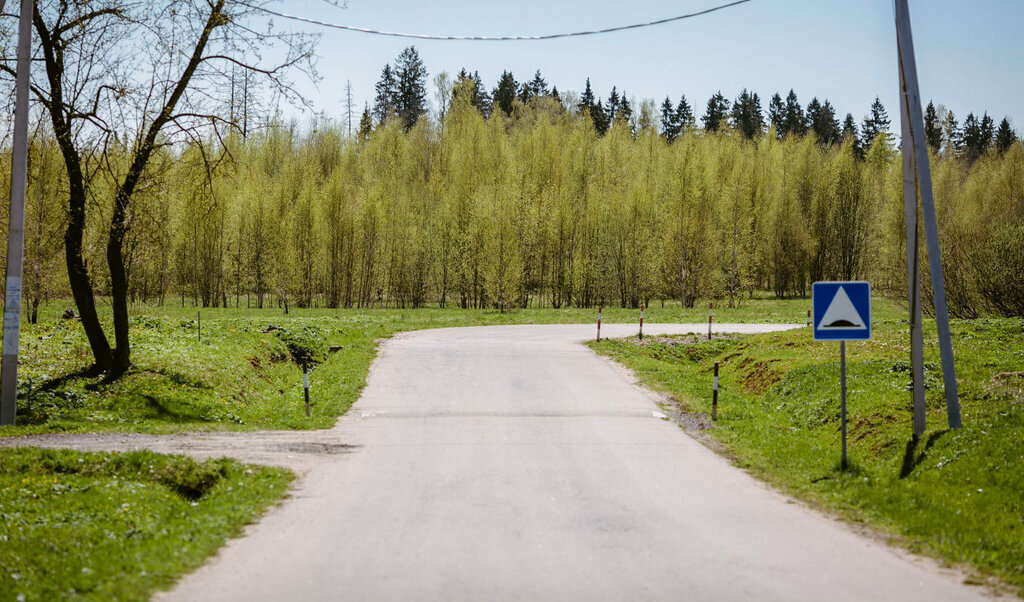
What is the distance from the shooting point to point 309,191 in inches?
2324

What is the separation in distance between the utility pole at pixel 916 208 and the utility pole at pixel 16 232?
14155 mm

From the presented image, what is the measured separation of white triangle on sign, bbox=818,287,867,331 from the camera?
9.97 m

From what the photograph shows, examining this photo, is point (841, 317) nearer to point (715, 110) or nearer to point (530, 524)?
point (530, 524)

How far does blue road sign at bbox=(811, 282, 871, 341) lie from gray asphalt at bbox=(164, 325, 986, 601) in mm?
2306

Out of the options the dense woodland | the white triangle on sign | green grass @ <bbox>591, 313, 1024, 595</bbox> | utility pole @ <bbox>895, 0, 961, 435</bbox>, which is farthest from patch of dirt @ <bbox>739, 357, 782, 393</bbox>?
the dense woodland

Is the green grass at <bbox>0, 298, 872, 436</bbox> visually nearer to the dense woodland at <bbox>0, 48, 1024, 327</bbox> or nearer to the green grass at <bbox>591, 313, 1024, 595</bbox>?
the green grass at <bbox>591, 313, 1024, 595</bbox>

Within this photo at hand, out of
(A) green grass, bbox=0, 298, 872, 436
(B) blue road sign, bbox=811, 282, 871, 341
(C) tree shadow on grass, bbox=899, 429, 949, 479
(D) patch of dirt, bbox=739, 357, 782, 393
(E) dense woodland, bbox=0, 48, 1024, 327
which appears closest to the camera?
(C) tree shadow on grass, bbox=899, 429, 949, 479

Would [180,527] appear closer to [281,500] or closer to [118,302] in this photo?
[281,500]

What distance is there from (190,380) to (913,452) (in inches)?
567

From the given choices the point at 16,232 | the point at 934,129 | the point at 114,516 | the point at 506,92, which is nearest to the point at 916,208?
the point at 114,516

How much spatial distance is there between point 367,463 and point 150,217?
8681 mm

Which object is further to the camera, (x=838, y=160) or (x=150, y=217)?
(x=838, y=160)

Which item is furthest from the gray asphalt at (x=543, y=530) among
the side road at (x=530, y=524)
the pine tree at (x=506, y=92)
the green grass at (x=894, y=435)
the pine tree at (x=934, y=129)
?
the pine tree at (x=506, y=92)

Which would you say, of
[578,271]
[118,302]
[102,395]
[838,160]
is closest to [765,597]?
[102,395]
